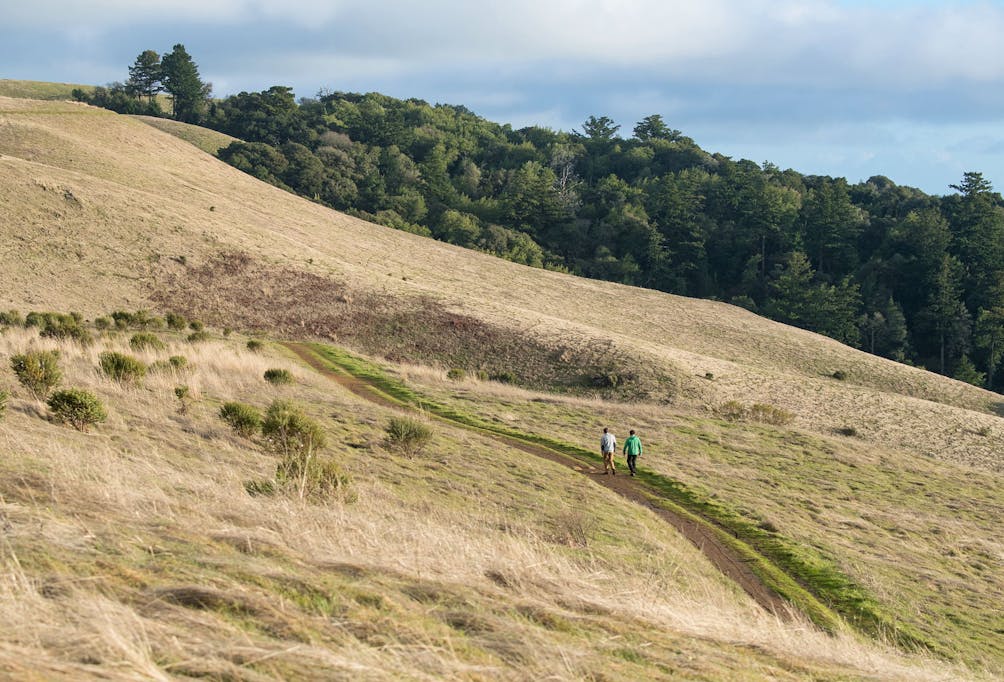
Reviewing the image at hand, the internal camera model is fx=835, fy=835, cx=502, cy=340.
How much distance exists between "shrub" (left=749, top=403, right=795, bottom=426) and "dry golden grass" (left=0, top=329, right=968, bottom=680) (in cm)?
2305

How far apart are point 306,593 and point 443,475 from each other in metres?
11.3

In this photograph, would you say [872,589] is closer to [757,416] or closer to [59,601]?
[59,601]

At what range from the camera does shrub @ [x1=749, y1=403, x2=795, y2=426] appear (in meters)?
36.6

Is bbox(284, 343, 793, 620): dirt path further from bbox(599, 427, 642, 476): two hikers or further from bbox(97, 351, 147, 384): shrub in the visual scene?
bbox(97, 351, 147, 384): shrub

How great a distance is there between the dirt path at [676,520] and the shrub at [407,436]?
4.73 meters

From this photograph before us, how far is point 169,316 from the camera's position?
39.8 metres

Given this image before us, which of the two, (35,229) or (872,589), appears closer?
(872,589)

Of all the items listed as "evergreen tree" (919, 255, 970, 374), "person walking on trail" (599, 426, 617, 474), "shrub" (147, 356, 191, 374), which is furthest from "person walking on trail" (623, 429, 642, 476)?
"evergreen tree" (919, 255, 970, 374)

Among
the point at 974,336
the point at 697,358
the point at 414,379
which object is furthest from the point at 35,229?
the point at 974,336

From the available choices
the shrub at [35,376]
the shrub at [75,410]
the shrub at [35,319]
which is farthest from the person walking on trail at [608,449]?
the shrub at [35,319]

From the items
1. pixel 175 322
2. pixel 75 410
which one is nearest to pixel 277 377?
pixel 75 410

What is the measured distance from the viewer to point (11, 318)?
111ft

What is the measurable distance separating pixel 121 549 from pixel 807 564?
46.8 feet

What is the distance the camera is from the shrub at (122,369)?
67.3 ft
